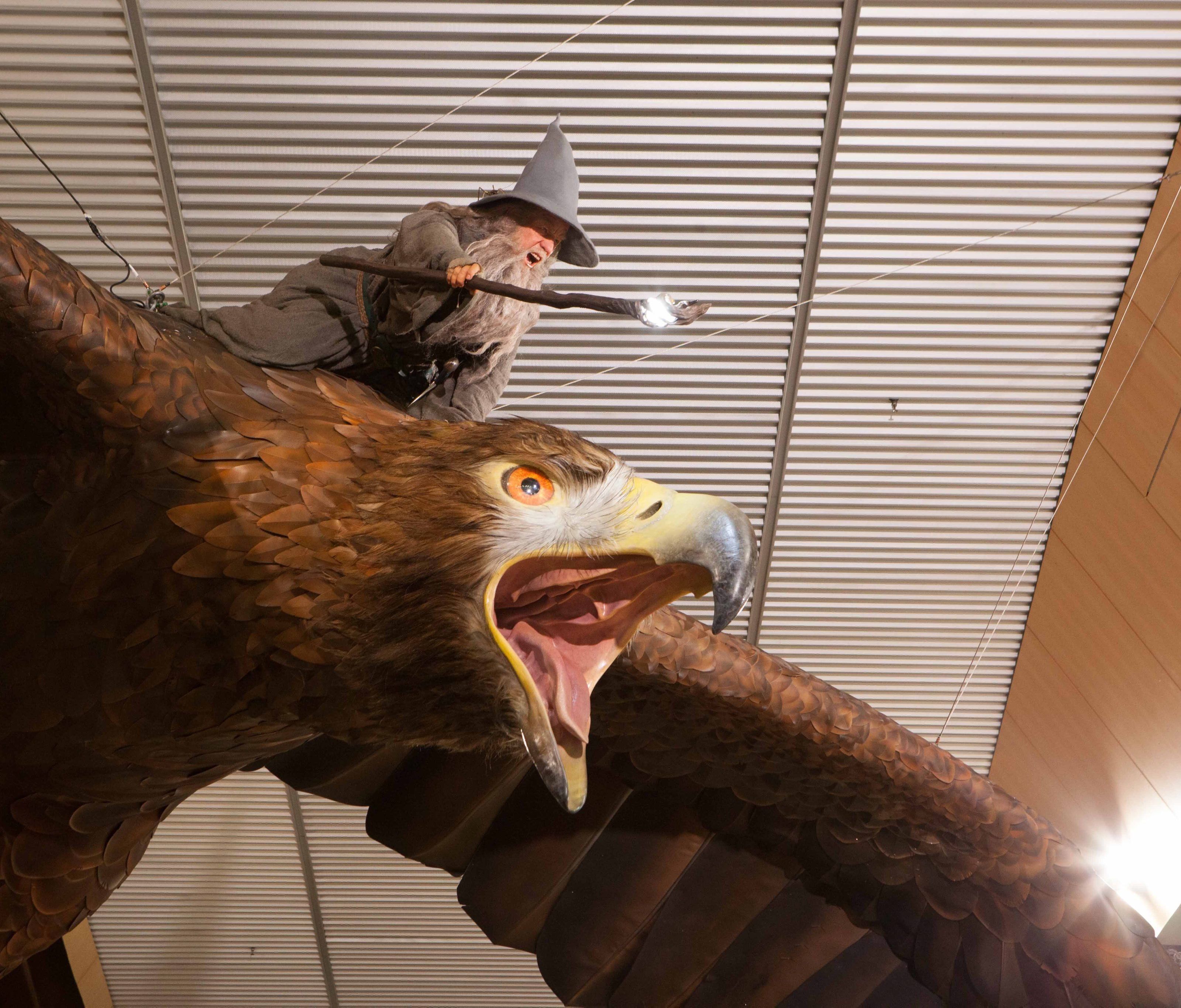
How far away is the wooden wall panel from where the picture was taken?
12.0ft

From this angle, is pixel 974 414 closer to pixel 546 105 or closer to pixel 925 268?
pixel 925 268

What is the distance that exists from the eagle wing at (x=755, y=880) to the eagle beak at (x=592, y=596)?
1.10 metres

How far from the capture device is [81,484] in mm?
1865

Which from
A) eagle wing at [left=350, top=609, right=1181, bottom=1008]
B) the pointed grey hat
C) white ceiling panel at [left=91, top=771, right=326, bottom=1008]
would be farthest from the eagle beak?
white ceiling panel at [left=91, top=771, right=326, bottom=1008]

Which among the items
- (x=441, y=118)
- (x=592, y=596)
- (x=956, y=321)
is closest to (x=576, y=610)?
(x=592, y=596)

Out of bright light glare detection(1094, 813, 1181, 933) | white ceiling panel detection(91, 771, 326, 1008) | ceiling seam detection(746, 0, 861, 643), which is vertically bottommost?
white ceiling panel detection(91, 771, 326, 1008)

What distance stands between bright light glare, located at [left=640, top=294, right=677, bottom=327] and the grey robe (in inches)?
13.8

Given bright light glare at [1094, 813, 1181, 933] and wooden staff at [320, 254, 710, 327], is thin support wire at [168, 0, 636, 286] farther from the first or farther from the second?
bright light glare at [1094, 813, 1181, 933]

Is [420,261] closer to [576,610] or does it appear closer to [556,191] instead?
[556,191]

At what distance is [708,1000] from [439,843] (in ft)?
2.89

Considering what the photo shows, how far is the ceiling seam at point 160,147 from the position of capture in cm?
345

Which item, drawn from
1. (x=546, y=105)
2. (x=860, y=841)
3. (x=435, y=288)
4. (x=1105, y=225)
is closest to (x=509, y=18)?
(x=546, y=105)

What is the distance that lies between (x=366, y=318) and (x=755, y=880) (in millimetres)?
1956

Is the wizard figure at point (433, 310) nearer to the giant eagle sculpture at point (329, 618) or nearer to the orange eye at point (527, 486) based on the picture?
the giant eagle sculpture at point (329, 618)
